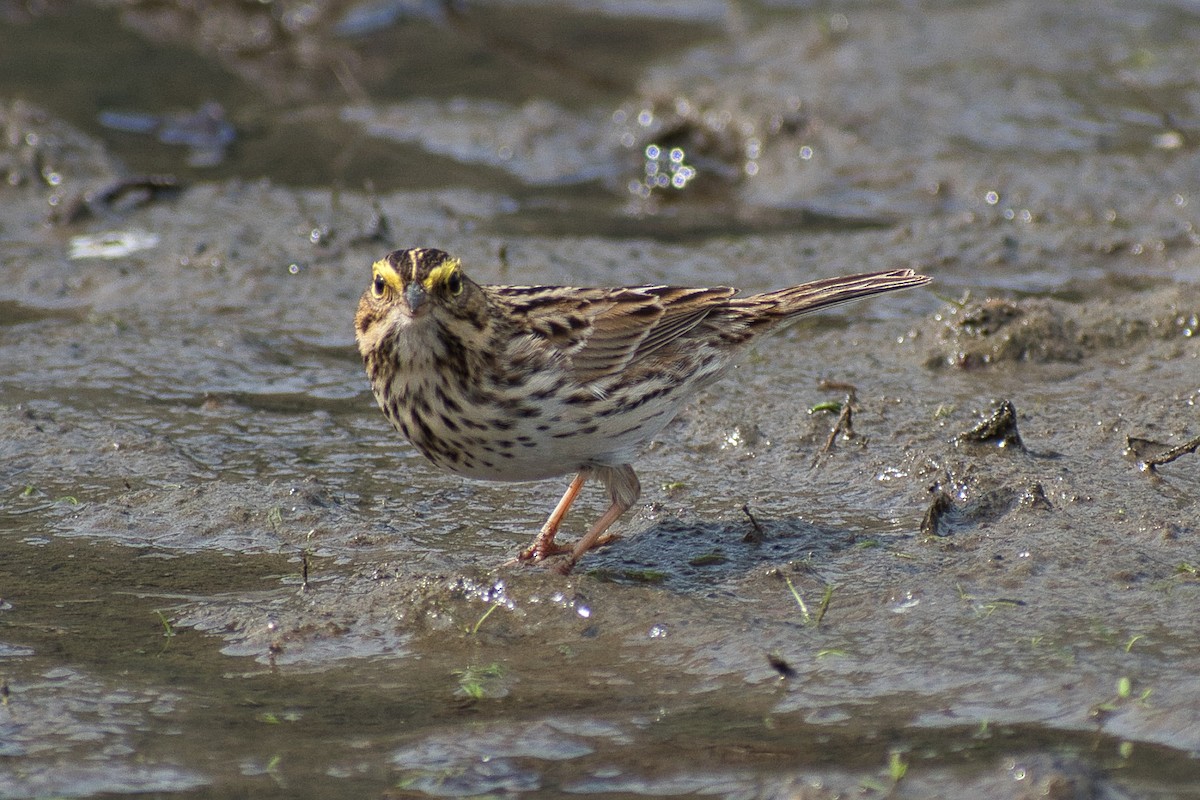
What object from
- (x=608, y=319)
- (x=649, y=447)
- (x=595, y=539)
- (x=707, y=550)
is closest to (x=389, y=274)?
(x=608, y=319)

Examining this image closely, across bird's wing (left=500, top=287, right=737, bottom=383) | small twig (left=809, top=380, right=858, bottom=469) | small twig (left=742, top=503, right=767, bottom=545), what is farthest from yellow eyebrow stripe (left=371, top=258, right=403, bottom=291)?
small twig (left=809, top=380, right=858, bottom=469)

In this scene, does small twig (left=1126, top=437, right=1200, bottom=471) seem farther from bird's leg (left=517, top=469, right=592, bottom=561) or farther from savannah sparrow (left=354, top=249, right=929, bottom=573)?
bird's leg (left=517, top=469, right=592, bottom=561)

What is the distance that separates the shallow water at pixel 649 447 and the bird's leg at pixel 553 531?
0.20 metres

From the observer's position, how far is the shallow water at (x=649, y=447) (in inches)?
179

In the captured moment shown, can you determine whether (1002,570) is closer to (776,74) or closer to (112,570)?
(112,570)

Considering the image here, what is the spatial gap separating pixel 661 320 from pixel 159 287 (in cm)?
407

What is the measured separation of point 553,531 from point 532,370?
0.73 meters

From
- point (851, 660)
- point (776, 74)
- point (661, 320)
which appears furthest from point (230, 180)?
point (851, 660)

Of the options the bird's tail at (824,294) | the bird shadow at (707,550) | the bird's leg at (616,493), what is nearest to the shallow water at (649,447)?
the bird shadow at (707,550)

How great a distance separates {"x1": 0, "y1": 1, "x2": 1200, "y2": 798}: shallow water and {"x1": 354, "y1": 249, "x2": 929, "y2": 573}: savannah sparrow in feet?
1.48

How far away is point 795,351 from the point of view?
8.15 meters

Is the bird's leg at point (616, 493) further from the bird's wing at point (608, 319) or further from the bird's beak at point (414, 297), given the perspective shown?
the bird's beak at point (414, 297)

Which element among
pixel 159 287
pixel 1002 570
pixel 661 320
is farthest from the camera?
pixel 159 287

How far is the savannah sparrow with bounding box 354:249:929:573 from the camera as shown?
18.2ft
